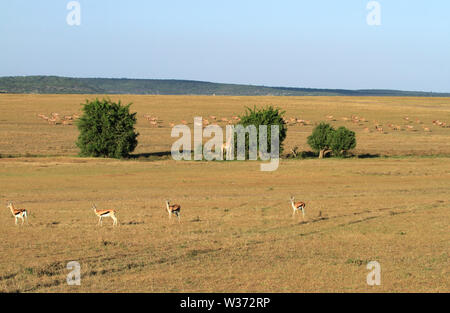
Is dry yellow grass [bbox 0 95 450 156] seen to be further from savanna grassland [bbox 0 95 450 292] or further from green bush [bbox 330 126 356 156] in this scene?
green bush [bbox 330 126 356 156]

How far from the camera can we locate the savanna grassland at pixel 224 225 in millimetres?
14000

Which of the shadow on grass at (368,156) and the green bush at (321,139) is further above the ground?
the green bush at (321,139)

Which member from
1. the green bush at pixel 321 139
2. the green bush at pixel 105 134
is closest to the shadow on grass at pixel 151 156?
the green bush at pixel 105 134

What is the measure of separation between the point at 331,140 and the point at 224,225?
111ft

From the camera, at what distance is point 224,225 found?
72.3 feet

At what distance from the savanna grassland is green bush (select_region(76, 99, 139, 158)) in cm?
150

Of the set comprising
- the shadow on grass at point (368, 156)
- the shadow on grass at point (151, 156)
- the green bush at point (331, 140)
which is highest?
the green bush at point (331, 140)

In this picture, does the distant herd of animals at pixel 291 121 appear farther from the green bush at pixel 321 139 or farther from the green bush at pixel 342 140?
the green bush at pixel 321 139

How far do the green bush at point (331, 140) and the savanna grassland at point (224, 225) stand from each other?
5.81 ft

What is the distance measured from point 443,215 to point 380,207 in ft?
10.4

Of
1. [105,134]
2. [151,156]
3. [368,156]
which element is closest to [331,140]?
[368,156]

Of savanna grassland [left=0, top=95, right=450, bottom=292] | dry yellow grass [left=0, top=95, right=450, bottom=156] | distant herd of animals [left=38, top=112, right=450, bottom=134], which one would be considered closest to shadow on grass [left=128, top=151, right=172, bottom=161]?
savanna grassland [left=0, top=95, right=450, bottom=292]

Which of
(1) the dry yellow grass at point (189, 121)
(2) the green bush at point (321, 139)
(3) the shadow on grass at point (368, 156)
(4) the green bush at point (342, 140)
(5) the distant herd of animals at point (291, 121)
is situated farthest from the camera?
(5) the distant herd of animals at point (291, 121)

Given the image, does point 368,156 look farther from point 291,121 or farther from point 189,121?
point 189,121
